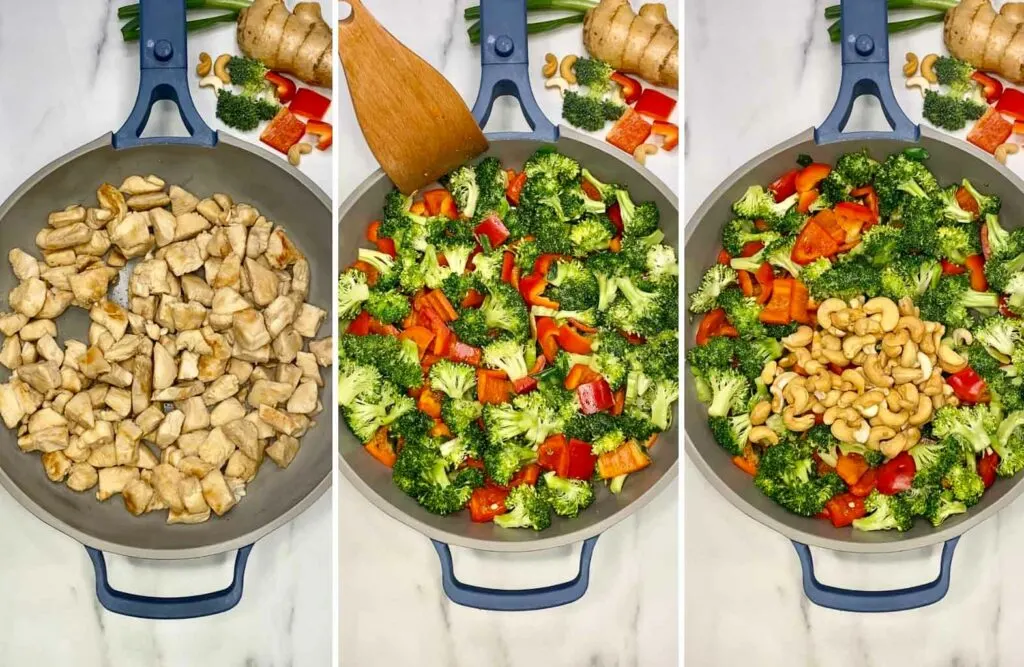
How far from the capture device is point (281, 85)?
1942 millimetres

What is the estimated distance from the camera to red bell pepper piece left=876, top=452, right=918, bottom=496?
1.77 metres

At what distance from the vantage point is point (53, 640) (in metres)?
1.94

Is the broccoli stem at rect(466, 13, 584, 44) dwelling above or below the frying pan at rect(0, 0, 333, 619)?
above

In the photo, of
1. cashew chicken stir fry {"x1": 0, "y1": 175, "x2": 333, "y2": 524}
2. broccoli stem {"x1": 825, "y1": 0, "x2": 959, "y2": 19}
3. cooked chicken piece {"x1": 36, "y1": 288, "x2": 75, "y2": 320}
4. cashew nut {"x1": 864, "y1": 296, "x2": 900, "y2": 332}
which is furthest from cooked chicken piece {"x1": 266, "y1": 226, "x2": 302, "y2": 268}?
broccoli stem {"x1": 825, "y1": 0, "x2": 959, "y2": 19}

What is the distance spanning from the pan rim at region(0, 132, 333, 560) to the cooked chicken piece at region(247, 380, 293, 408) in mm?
181

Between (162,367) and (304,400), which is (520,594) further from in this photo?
(162,367)

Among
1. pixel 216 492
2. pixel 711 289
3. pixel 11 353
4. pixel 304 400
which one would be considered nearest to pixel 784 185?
pixel 711 289

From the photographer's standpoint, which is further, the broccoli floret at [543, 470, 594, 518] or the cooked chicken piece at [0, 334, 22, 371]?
the cooked chicken piece at [0, 334, 22, 371]

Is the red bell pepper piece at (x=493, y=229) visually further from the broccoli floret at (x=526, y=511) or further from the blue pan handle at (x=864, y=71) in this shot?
the blue pan handle at (x=864, y=71)

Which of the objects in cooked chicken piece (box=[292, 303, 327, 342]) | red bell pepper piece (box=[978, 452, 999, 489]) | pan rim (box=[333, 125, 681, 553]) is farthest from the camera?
cooked chicken piece (box=[292, 303, 327, 342])

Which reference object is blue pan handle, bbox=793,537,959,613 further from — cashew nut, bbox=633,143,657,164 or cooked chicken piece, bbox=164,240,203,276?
cooked chicken piece, bbox=164,240,203,276

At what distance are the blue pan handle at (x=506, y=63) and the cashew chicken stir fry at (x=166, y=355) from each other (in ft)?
1.73

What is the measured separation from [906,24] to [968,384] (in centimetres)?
79

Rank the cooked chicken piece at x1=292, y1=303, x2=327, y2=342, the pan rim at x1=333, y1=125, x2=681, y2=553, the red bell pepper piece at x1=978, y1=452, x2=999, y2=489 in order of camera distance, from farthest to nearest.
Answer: the cooked chicken piece at x1=292, y1=303, x2=327, y2=342 < the red bell pepper piece at x1=978, y1=452, x2=999, y2=489 < the pan rim at x1=333, y1=125, x2=681, y2=553
